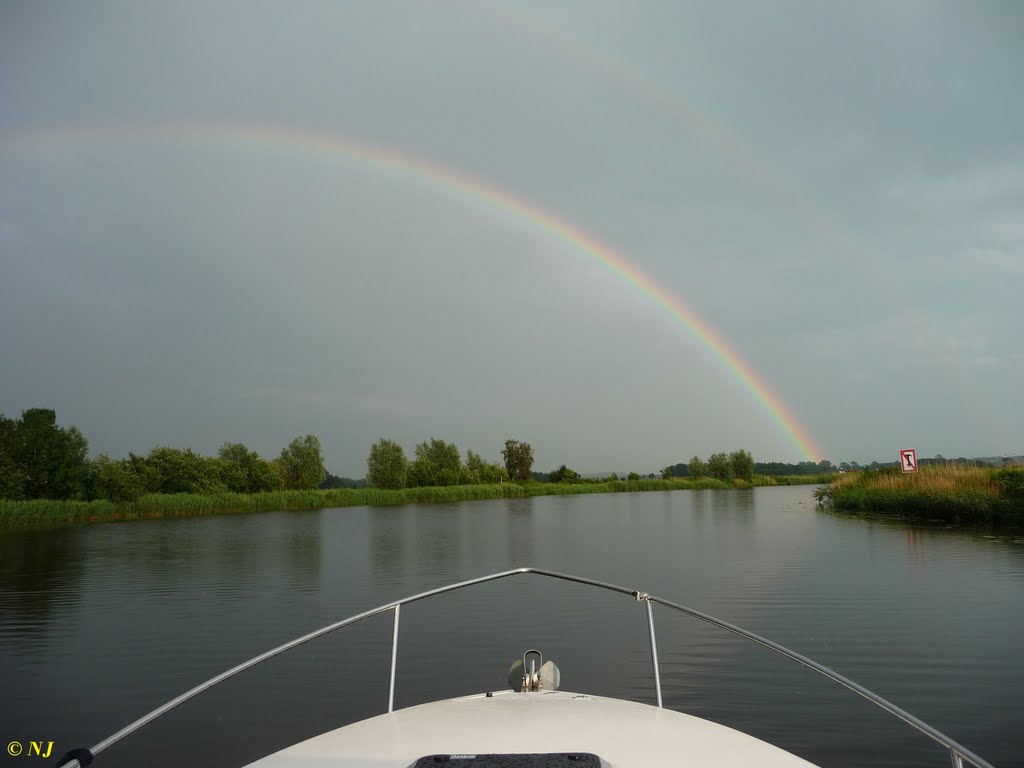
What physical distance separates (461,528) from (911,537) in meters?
16.6

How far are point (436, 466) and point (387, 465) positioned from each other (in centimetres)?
674

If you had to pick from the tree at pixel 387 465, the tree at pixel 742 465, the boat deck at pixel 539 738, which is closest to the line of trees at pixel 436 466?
the tree at pixel 387 465

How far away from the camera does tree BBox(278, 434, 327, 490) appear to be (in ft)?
241

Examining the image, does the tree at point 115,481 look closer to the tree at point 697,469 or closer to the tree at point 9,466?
the tree at point 9,466

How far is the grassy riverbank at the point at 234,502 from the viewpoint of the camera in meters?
37.1

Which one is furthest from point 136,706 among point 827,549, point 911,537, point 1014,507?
point 1014,507

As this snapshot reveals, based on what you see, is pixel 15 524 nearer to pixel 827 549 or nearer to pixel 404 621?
pixel 404 621

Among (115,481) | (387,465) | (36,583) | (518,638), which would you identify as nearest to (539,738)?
(518,638)

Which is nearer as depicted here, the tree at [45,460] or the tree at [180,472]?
the tree at [45,460]

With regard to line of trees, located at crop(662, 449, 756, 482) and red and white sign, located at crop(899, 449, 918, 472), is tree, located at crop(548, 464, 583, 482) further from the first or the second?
red and white sign, located at crop(899, 449, 918, 472)

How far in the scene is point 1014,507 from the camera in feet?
69.4

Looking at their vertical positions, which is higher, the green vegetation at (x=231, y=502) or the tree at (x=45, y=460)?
the tree at (x=45, y=460)

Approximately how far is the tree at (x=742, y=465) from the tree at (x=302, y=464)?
5524 cm

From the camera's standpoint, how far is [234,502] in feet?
148
